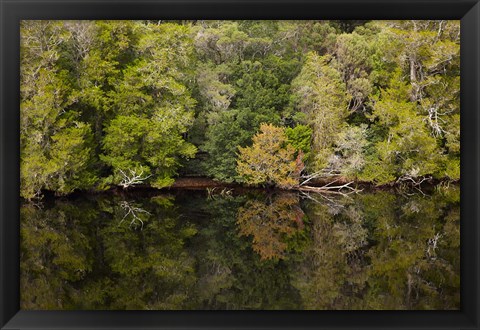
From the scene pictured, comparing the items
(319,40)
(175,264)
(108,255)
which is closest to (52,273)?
(108,255)

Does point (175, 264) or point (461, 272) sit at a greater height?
point (461, 272)

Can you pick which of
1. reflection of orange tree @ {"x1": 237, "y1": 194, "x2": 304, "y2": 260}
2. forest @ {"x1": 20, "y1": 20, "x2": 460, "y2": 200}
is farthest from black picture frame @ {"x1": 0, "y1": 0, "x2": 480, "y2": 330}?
forest @ {"x1": 20, "y1": 20, "x2": 460, "y2": 200}

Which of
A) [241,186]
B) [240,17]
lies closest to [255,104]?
[241,186]

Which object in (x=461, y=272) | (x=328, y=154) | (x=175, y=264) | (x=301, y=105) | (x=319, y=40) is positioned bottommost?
(x=175, y=264)

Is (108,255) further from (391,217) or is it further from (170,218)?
(391,217)

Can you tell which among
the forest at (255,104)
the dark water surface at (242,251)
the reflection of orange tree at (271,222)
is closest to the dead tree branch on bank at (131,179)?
the forest at (255,104)
